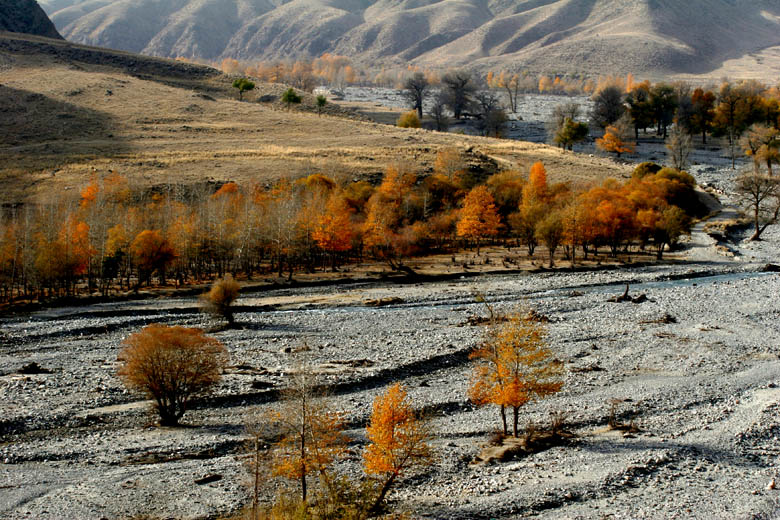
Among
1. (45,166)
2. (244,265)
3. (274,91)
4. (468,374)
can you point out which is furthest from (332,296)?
(274,91)

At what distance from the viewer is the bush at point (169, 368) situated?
31359mm

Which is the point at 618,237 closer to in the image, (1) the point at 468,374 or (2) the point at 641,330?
(2) the point at 641,330

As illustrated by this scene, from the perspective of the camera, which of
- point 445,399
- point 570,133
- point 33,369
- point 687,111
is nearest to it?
point 445,399

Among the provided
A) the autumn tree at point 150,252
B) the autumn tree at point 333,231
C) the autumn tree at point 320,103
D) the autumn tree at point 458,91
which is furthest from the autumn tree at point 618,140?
the autumn tree at point 150,252

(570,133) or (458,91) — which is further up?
(458,91)

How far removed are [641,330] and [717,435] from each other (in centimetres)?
1702

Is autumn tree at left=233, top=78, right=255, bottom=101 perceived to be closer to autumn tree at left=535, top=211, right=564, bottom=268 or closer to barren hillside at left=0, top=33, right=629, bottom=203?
barren hillside at left=0, top=33, right=629, bottom=203

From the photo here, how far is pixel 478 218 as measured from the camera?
245 ft

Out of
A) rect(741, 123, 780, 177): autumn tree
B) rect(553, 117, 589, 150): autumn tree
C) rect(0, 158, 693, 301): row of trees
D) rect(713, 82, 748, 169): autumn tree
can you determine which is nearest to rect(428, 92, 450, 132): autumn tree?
rect(553, 117, 589, 150): autumn tree

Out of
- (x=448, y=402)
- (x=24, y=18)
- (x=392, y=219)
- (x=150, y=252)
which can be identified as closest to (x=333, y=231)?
(x=392, y=219)

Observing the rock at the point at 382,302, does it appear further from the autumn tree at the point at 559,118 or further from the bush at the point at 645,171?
the autumn tree at the point at 559,118

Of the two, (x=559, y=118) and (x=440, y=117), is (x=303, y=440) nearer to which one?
(x=559, y=118)

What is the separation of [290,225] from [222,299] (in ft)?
59.3

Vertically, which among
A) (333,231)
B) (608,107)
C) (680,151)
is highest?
(608,107)
